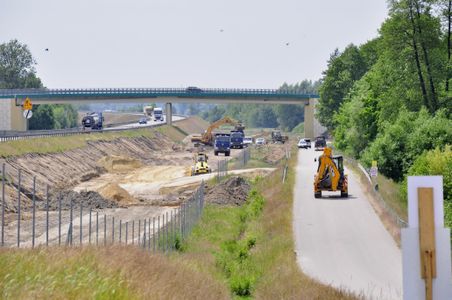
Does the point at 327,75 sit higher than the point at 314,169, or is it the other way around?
the point at 327,75

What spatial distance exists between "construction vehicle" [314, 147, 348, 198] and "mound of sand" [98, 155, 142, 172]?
48977 mm

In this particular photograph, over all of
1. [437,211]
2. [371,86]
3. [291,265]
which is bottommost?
[291,265]

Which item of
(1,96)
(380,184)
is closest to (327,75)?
(1,96)

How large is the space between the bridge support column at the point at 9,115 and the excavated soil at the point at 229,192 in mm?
69863

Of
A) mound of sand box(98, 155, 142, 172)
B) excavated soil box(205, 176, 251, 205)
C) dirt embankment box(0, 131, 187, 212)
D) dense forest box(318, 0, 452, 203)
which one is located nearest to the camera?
excavated soil box(205, 176, 251, 205)

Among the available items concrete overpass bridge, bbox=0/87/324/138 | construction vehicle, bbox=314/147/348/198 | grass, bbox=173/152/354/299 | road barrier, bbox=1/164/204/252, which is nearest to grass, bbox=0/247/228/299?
grass, bbox=173/152/354/299

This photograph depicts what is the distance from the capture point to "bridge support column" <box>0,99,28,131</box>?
131625 millimetres

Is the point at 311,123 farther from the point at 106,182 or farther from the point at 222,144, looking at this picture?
the point at 106,182

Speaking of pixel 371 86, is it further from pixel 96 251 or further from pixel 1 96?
pixel 96 251

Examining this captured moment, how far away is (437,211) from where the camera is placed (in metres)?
9.28

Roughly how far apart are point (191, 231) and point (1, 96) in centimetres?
9423

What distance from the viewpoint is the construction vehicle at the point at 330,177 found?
179 feet

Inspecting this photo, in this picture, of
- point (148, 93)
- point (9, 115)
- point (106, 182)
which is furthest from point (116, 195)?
point (148, 93)

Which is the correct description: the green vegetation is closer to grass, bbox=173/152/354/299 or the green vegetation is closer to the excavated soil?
grass, bbox=173/152/354/299
